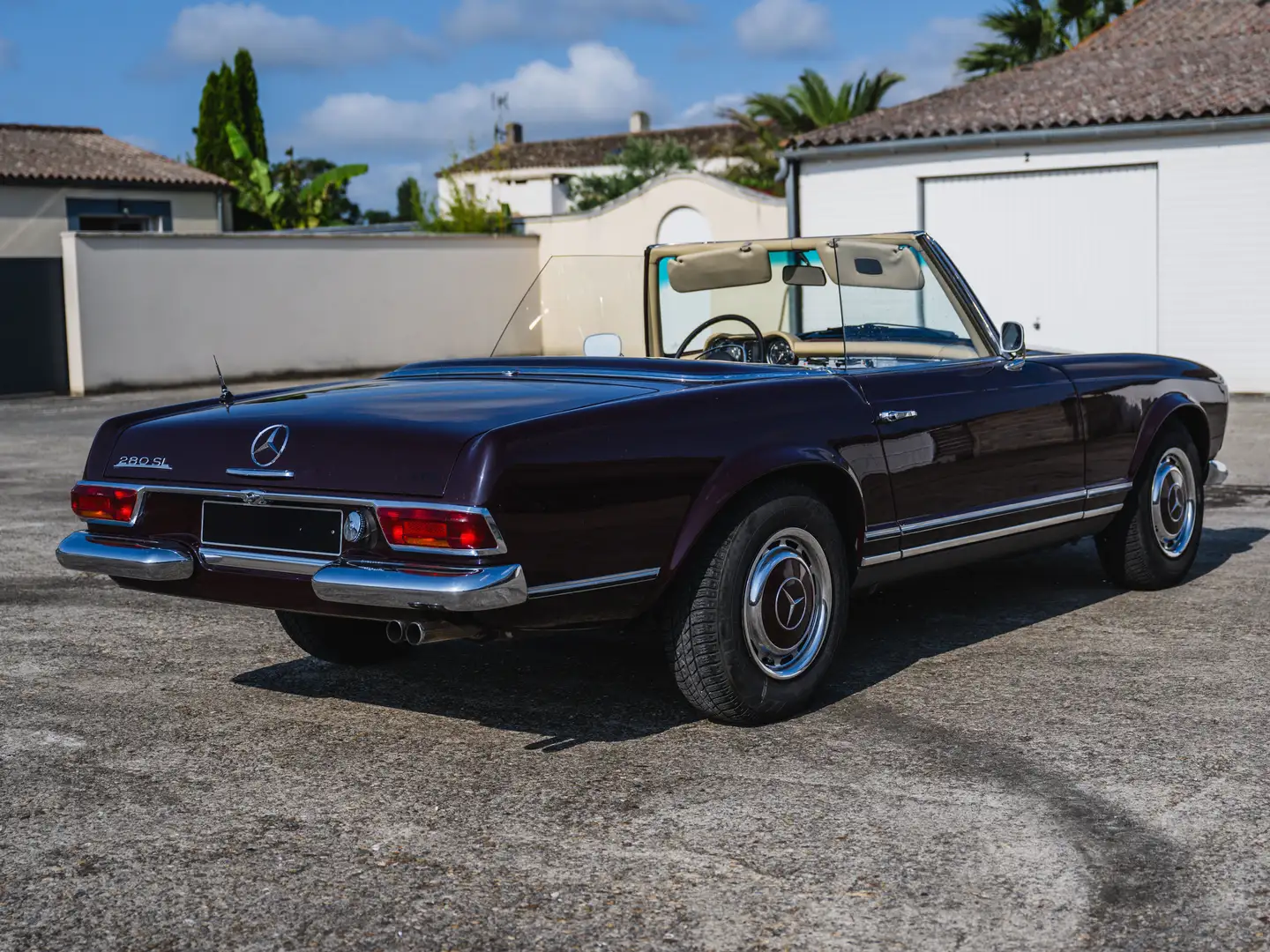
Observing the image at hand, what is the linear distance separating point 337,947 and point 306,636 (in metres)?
2.37

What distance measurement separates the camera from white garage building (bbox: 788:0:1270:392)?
17625 mm

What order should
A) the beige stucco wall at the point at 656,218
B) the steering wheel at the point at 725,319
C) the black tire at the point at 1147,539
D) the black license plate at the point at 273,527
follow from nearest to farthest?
the black license plate at the point at 273,527, the steering wheel at the point at 725,319, the black tire at the point at 1147,539, the beige stucco wall at the point at 656,218

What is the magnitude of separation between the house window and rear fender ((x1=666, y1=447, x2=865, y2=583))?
3169 cm

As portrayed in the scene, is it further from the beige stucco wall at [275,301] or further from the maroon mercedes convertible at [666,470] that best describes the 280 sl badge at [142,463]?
the beige stucco wall at [275,301]

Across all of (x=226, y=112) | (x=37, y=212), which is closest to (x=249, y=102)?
(x=226, y=112)

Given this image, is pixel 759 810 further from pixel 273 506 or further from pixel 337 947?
pixel 273 506

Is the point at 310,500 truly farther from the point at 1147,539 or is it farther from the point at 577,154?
the point at 577,154

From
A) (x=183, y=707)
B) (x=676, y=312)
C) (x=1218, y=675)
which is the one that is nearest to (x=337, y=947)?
(x=183, y=707)

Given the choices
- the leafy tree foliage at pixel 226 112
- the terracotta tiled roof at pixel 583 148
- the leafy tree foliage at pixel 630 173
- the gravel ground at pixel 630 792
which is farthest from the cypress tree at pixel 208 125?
the gravel ground at pixel 630 792

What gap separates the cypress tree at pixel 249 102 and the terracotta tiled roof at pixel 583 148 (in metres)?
19.9

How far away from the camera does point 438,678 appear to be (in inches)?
204

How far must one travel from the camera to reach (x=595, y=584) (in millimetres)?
4039

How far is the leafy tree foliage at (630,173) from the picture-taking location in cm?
4388

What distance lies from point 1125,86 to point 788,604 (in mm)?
17183
